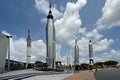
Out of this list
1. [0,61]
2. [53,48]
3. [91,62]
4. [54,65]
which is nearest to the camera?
[0,61]

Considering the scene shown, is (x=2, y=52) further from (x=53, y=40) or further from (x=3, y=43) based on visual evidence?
(x=53, y=40)

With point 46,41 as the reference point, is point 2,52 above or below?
below

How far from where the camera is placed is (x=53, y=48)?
168m

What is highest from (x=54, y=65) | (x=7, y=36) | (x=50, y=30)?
(x=50, y=30)

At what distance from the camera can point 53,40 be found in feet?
559

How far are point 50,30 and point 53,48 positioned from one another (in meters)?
13.2

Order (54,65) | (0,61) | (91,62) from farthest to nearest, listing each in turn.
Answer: (54,65), (91,62), (0,61)

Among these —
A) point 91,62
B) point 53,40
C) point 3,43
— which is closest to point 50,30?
point 53,40

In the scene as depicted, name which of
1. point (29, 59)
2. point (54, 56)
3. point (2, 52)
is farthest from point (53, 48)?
point (2, 52)

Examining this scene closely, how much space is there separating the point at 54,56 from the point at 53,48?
574cm

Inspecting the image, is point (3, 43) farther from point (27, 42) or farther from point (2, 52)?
point (27, 42)

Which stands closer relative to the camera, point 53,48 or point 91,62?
point 91,62

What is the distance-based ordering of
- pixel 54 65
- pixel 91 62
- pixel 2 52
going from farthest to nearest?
pixel 54 65 < pixel 91 62 < pixel 2 52

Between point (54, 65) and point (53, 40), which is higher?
point (53, 40)
